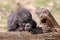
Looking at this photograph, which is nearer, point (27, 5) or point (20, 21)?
point (20, 21)

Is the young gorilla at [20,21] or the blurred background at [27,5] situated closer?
the young gorilla at [20,21]

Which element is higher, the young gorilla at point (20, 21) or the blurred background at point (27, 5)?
the blurred background at point (27, 5)

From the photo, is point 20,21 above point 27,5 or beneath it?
beneath

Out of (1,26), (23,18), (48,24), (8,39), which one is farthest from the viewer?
(1,26)

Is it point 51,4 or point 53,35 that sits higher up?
point 51,4

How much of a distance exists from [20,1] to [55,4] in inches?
50.8

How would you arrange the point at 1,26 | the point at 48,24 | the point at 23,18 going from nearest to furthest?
the point at 48,24
the point at 23,18
the point at 1,26

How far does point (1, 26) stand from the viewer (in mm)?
7246

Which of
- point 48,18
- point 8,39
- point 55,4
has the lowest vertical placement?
point 8,39

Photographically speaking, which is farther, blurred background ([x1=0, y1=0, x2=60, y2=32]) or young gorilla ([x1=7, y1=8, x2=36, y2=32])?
blurred background ([x1=0, y1=0, x2=60, y2=32])

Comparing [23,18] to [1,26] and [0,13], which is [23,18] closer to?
[1,26]

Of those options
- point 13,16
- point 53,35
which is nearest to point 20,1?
point 13,16

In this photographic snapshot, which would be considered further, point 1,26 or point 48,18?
point 1,26

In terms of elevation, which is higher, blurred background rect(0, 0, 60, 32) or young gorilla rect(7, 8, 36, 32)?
blurred background rect(0, 0, 60, 32)
